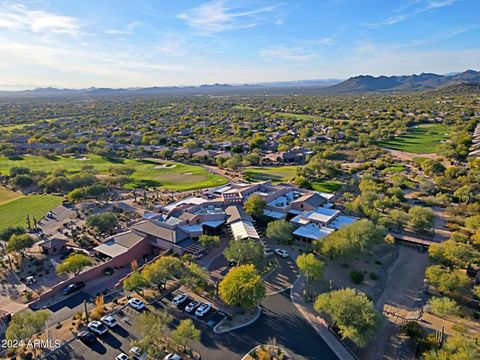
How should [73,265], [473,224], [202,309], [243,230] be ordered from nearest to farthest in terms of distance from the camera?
[202,309] < [73,265] < [243,230] < [473,224]

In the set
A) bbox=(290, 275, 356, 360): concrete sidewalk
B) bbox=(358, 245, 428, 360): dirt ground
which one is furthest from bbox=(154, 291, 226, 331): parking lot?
bbox=(358, 245, 428, 360): dirt ground

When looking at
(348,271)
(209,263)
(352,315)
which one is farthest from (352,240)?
(209,263)

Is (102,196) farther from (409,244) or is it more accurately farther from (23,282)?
(409,244)

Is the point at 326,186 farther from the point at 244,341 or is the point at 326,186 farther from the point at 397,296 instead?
the point at 244,341

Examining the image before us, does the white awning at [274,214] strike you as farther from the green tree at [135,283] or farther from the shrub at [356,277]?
the green tree at [135,283]

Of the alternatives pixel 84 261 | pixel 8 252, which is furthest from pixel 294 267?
pixel 8 252

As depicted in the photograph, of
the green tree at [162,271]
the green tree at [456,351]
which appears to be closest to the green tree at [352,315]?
the green tree at [456,351]
